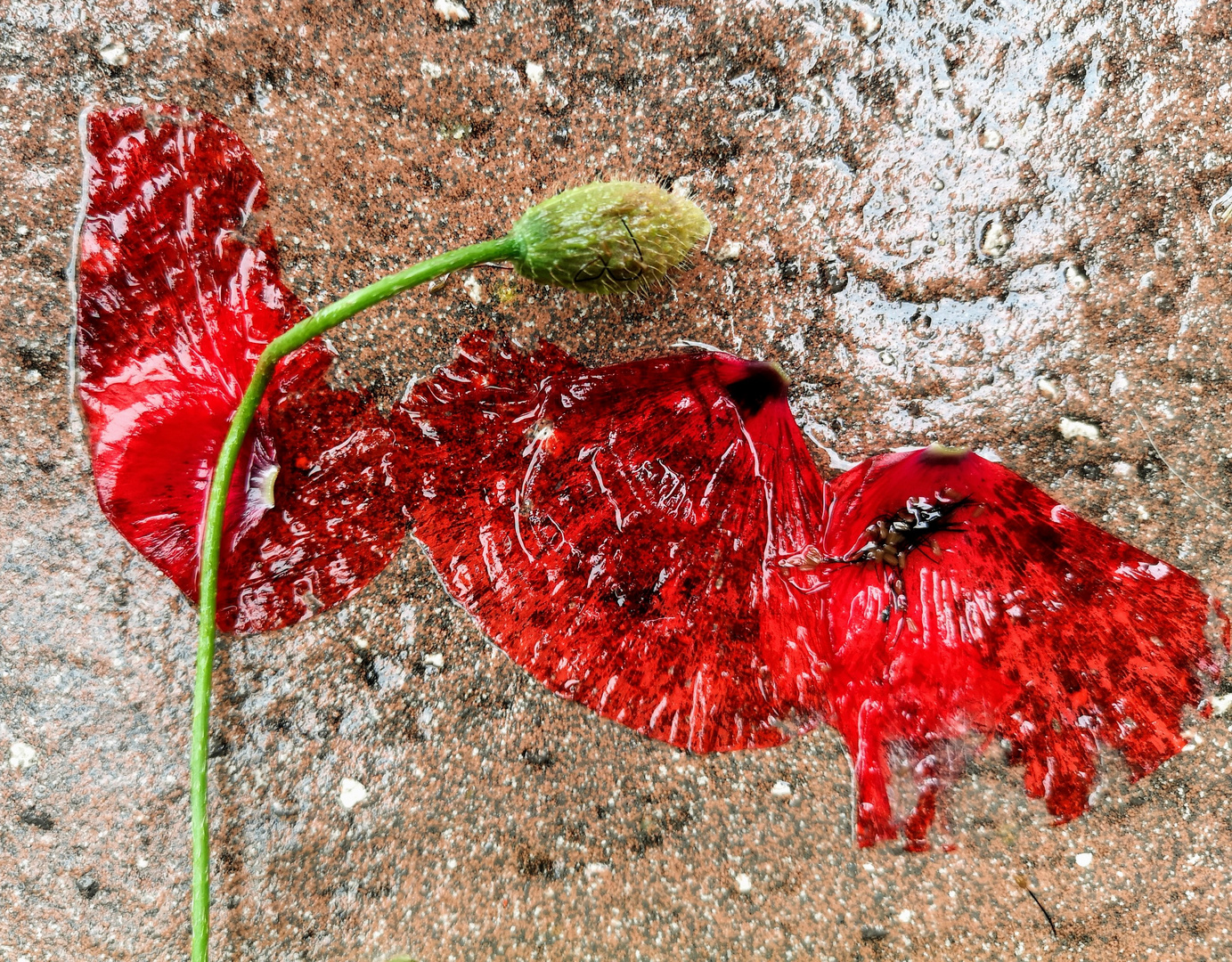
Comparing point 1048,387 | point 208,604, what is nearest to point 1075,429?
point 1048,387

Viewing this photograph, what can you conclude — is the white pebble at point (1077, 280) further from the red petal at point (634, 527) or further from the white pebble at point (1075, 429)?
the red petal at point (634, 527)

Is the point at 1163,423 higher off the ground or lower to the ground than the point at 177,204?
lower

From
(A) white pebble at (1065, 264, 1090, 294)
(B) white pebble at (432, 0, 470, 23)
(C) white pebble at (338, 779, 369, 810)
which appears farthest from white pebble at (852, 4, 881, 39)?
(C) white pebble at (338, 779, 369, 810)

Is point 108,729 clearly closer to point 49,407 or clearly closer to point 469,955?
point 49,407

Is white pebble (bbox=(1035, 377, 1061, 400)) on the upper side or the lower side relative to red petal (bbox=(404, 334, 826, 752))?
upper

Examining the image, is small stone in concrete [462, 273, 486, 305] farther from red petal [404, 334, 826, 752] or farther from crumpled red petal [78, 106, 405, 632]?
crumpled red petal [78, 106, 405, 632]

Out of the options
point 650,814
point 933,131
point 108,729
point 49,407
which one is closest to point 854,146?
point 933,131

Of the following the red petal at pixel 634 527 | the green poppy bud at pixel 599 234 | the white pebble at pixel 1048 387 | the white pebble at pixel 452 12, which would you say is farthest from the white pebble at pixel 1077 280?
the white pebble at pixel 452 12

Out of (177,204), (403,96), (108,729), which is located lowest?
(108,729)

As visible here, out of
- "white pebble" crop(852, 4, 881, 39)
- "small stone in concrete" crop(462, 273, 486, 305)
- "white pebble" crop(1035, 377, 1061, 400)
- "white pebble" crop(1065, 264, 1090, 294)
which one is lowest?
"white pebble" crop(1035, 377, 1061, 400)
